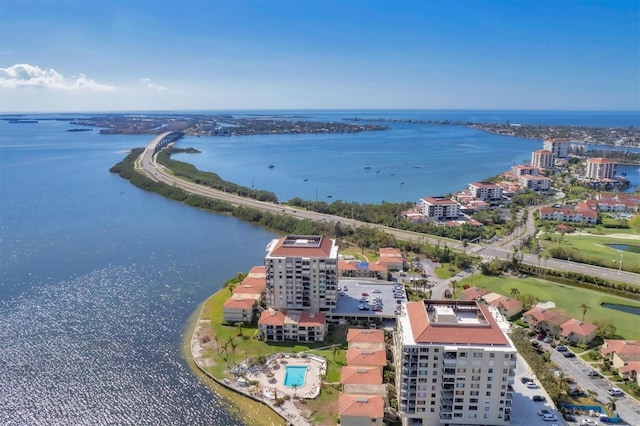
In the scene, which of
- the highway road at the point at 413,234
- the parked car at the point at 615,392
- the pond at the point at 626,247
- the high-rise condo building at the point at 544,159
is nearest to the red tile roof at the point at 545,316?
the parked car at the point at 615,392

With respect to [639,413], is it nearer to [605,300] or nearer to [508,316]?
[508,316]

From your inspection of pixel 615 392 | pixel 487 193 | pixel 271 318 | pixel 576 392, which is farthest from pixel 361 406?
pixel 487 193

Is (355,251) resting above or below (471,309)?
below

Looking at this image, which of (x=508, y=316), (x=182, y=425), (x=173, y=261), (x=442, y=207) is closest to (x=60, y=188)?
(x=173, y=261)

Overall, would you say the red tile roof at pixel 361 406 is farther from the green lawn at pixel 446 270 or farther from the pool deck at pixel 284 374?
the green lawn at pixel 446 270

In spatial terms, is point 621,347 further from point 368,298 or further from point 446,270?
point 446,270

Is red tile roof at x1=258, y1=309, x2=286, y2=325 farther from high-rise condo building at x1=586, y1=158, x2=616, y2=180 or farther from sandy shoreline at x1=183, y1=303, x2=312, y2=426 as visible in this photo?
high-rise condo building at x1=586, y1=158, x2=616, y2=180

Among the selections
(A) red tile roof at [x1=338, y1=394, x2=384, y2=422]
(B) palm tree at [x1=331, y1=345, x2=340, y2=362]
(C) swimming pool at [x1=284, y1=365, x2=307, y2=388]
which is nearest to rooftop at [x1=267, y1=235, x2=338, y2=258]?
(B) palm tree at [x1=331, y1=345, x2=340, y2=362]
